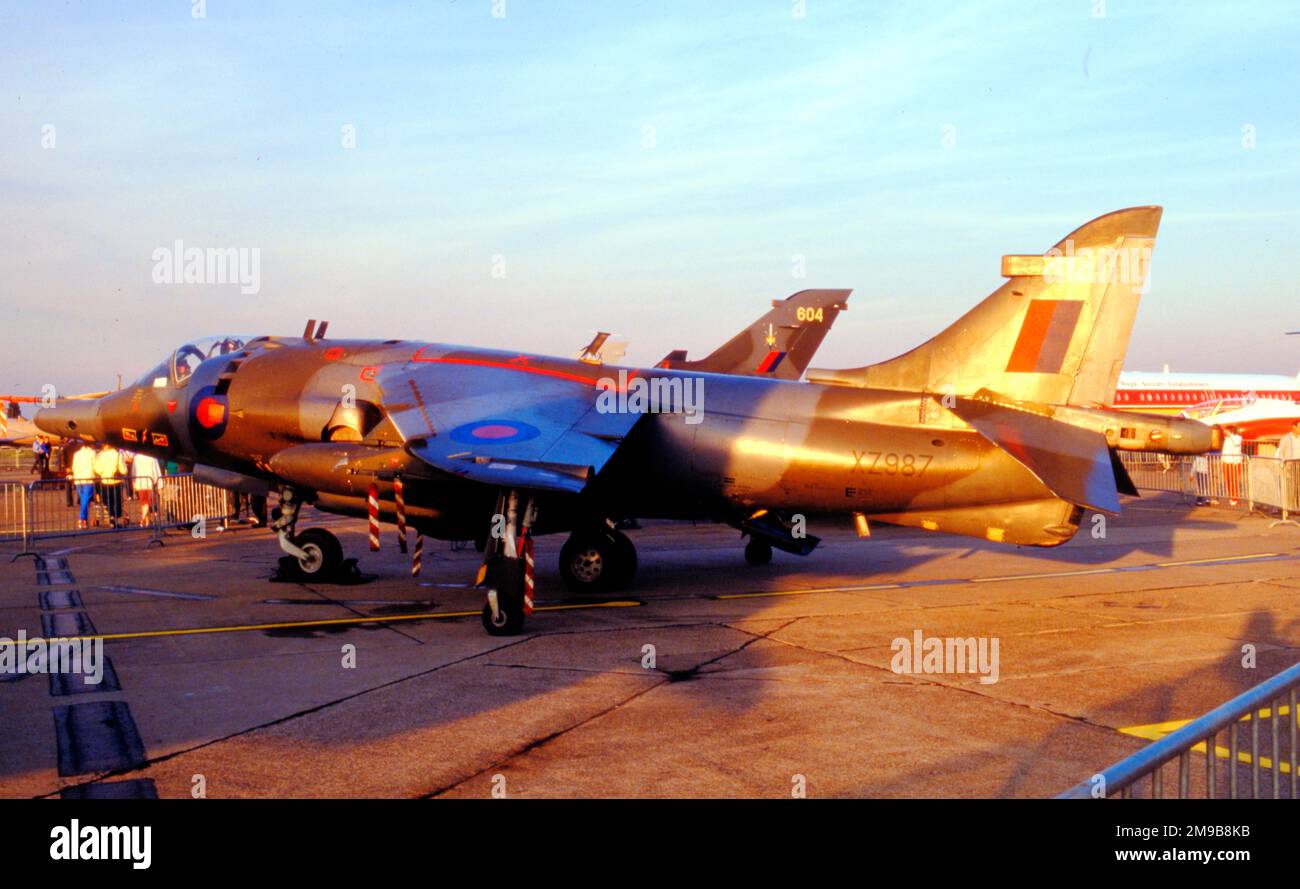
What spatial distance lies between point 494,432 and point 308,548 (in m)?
4.51

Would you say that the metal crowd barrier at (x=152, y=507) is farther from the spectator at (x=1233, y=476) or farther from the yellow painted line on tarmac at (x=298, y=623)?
the spectator at (x=1233, y=476)

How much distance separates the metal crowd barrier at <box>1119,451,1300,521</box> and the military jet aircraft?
10971mm

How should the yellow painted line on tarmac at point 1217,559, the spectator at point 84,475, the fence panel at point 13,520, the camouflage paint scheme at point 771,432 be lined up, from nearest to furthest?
the camouflage paint scheme at point 771,432 < the yellow painted line on tarmac at point 1217,559 < the fence panel at point 13,520 < the spectator at point 84,475

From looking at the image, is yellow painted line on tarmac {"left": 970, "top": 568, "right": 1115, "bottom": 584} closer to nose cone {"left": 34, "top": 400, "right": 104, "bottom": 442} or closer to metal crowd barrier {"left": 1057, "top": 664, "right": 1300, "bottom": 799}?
metal crowd barrier {"left": 1057, "top": 664, "right": 1300, "bottom": 799}

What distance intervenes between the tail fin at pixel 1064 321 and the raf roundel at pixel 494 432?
5.27 meters

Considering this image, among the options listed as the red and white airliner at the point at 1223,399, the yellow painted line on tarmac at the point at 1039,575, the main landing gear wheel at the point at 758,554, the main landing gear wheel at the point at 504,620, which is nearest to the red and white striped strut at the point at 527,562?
the main landing gear wheel at the point at 504,620

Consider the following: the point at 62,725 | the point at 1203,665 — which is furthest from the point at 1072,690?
the point at 62,725

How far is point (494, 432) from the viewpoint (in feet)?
42.4

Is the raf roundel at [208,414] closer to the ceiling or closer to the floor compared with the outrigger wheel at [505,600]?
closer to the ceiling

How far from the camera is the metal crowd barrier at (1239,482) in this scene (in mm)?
24422

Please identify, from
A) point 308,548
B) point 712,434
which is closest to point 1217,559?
point 712,434

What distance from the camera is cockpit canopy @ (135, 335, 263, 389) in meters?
16.5

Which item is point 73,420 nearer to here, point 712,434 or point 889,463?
point 712,434
